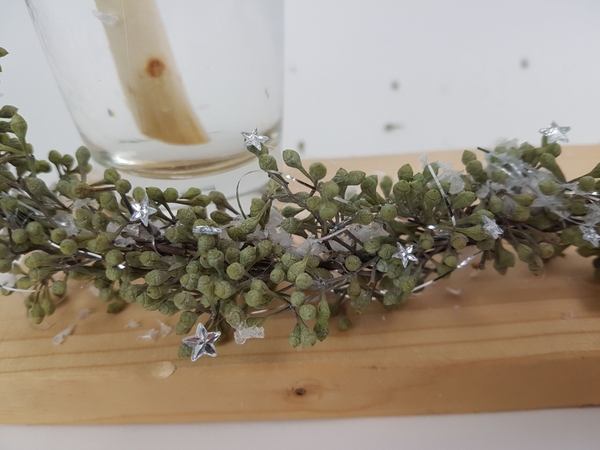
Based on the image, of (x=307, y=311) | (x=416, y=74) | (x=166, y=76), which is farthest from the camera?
(x=416, y=74)

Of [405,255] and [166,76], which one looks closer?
[405,255]

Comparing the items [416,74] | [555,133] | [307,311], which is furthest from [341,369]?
[416,74]

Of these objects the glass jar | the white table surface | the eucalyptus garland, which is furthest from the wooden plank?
the white table surface

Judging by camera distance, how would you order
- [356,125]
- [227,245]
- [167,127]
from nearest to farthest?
1. [227,245]
2. [167,127]
3. [356,125]

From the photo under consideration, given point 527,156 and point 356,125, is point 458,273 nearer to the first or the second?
point 527,156

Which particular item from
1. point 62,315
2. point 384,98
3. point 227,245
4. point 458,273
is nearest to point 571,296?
point 458,273

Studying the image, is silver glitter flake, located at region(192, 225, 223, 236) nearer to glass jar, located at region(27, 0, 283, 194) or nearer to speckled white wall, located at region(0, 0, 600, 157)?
glass jar, located at region(27, 0, 283, 194)

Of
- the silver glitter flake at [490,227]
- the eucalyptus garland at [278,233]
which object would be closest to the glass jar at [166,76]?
the eucalyptus garland at [278,233]

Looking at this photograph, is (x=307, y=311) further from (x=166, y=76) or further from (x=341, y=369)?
(x=166, y=76)
